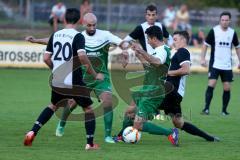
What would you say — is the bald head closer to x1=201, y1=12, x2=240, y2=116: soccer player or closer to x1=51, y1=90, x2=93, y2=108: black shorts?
x1=51, y1=90, x2=93, y2=108: black shorts

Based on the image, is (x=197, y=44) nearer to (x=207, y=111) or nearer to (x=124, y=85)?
(x=207, y=111)

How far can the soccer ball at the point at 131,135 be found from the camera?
11.2 m

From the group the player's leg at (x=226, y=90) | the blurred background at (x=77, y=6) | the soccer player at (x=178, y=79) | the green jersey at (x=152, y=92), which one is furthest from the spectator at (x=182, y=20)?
the green jersey at (x=152, y=92)

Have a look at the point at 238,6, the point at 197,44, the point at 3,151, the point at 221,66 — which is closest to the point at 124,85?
the point at 221,66

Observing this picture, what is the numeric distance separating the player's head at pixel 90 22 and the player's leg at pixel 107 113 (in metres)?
1.05

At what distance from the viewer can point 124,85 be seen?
45.5 ft

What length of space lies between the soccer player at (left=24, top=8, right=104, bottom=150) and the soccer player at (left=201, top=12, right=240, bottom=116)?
224 inches

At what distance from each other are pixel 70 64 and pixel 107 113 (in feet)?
4.76

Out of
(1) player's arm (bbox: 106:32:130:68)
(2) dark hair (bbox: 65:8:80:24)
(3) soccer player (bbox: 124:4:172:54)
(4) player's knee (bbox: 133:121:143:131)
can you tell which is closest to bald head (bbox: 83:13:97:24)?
(1) player's arm (bbox: 106:32:130:68)

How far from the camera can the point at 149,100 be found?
1121 cm

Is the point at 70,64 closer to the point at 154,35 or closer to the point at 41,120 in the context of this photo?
the point at 41,120

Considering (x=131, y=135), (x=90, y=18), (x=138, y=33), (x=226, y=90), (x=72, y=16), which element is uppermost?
(x=72, y=16)

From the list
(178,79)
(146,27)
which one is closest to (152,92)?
(178,79)

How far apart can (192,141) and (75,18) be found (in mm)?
2896
